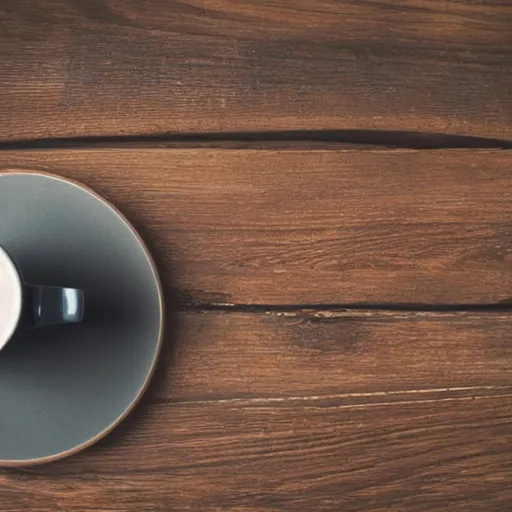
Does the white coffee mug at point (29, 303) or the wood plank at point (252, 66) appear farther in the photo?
the wood plank at point (252, 66)

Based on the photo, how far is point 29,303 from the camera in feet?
1.86

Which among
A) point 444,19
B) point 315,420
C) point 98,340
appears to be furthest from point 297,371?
point 444,19

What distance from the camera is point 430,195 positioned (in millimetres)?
660

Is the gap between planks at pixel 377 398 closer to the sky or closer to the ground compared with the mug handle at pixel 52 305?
closer to the ground

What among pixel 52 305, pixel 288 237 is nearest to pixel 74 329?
pixel 52 305

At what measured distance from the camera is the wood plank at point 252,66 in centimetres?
65

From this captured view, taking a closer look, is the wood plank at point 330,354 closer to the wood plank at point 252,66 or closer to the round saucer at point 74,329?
the round saucer at point 74,329

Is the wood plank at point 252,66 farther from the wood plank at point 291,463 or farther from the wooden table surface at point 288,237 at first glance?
the wood plank at point 291,463

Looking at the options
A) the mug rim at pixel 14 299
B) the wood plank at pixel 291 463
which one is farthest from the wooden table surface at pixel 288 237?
the mug rim at pixel 14 299

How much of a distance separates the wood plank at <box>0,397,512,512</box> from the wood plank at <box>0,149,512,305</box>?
9 centimetres

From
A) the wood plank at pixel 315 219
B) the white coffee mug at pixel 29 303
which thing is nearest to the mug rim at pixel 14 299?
→ the white coffee mug at pixel 29 303

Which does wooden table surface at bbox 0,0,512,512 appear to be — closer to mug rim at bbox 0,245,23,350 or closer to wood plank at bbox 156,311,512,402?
wood plank at bbox 156,311,512,402

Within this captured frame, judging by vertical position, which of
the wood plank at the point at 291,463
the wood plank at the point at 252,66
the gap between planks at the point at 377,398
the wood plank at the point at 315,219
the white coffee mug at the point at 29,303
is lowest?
the wood plank at the point at 291,463

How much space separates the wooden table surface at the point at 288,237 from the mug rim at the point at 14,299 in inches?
4.5
